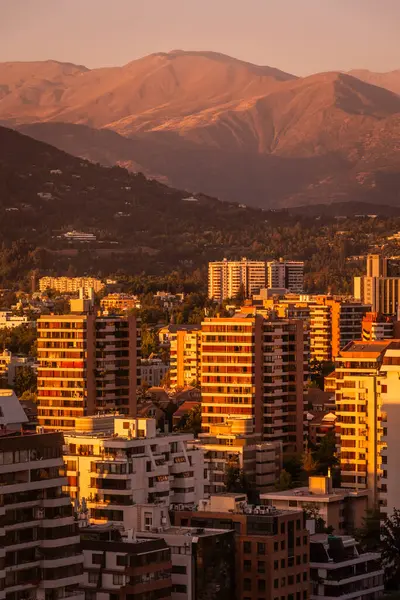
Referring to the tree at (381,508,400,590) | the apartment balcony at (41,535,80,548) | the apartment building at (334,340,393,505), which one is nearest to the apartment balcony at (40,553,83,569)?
the apartment balcony at (41,535,80,548)

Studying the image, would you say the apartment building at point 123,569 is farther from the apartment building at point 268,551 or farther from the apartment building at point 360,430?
the apartment building at point 360,430

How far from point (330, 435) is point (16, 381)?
3109cm

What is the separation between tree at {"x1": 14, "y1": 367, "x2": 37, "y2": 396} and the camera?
411 feet

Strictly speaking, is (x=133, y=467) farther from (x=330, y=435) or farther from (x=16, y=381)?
(x=16, y=381)

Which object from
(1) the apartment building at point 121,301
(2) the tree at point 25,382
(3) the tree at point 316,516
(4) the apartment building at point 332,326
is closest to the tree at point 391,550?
(3) the tree at point 316,516

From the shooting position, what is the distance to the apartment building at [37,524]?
172ft

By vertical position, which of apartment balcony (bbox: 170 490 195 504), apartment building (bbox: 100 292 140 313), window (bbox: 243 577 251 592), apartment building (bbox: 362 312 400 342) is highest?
apartment building (bbox: 100 292 140 313)

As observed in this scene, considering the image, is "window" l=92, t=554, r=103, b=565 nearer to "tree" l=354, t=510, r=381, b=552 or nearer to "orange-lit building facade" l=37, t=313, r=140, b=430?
"tree" l=354, t=510, r=381, b=552

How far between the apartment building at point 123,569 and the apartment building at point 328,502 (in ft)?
59.8

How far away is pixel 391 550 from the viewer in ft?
223

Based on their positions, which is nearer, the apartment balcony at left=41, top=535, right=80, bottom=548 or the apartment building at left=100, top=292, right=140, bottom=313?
the apartment balcony at left=41, top=535, right=80, bottom=548

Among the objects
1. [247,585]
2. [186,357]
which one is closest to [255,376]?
[186,357]

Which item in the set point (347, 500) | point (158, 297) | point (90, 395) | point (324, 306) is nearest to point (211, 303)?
point (158, 297)

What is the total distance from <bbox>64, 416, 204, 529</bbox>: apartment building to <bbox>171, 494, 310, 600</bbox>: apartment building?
4.92 metres
